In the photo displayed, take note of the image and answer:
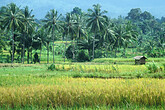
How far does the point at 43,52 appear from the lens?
69.7 metres

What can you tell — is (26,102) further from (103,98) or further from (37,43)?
(37,43)

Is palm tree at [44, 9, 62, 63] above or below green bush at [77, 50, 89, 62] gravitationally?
above

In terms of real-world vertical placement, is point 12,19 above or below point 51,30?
above

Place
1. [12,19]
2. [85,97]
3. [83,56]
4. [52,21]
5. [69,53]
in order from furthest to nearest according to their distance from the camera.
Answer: [69,53] < [83,56] < [52,21] < [12,19] < [85,97]

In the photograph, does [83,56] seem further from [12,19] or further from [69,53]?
[12,19]

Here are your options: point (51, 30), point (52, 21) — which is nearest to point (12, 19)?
point (52, 21)

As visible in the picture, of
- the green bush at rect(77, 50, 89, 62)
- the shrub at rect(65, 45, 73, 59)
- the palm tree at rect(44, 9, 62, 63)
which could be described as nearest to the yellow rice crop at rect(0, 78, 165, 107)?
the green bush at rect(77, 50, 89, 62)

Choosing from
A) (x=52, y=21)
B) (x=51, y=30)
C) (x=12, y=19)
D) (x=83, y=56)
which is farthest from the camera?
(x=51, y=30)

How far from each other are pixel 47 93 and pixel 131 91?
3402 millimetres

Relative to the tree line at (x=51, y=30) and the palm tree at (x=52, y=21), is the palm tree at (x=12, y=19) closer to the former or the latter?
the tree line at (x=51, y=30)

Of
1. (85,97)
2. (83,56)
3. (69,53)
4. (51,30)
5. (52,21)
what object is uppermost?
(52,21)

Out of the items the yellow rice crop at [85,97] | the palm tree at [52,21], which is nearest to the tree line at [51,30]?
the palm tree at [52,21]

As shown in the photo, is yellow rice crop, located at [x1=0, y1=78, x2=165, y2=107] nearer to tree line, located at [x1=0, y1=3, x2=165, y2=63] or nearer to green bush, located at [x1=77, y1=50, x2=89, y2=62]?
tree line, located at [x1=0, y1=3, x2=165, y2=63]

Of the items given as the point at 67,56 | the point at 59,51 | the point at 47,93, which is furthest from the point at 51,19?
the point at 47,93
